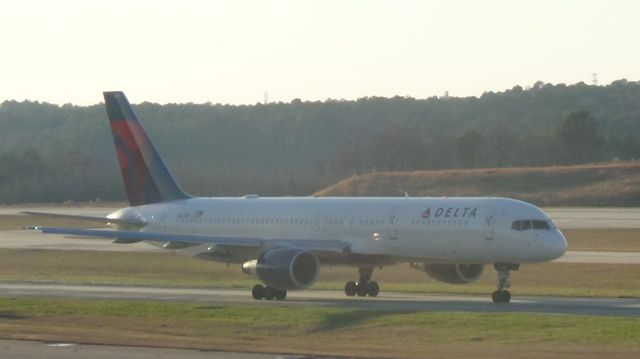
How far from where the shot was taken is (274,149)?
189m

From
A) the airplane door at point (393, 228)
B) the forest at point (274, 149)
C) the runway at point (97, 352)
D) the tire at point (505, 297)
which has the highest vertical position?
the forest at point (274, 149)

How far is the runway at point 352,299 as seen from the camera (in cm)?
3800

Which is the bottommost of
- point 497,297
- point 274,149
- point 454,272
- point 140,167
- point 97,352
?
point 97,352

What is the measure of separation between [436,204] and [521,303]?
5.14 m

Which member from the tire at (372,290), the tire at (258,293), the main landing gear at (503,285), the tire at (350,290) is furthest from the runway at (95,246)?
the main landing gear at (503,285)

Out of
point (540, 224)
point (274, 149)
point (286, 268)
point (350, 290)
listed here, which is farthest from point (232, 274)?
point (274, 149)

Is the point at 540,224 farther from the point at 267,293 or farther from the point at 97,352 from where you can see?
the point at 97,352

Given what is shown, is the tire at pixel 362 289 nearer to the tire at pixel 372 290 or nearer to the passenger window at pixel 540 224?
the tire at pixel 372 290

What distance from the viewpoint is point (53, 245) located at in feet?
260

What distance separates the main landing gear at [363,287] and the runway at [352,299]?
0.29 meters

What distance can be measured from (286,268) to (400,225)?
395cm

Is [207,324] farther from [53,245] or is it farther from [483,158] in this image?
[483,158]

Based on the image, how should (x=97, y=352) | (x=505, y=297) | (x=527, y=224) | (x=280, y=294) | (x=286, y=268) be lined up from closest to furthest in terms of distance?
(x=97, y=352) < (x=505, y=297) < (x=527, y=224) < (x=286, y=268) < (x=280, y=294)

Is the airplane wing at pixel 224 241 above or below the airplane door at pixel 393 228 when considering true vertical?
below
